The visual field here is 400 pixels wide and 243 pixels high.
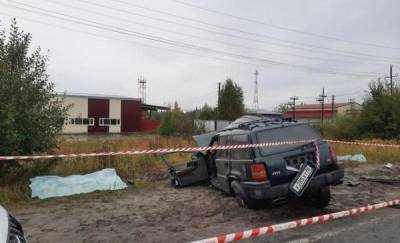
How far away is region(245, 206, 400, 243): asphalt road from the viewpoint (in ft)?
20.1

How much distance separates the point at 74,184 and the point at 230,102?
171 feet

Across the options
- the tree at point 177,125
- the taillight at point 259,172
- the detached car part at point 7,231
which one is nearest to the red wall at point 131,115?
the tree at point 177,125

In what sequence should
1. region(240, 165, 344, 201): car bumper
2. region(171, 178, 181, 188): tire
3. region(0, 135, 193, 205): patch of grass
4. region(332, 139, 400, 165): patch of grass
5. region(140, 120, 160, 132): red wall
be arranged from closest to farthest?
region(240, 165, 344, 201): car bumper
region(0, 135, 193, 205): patch of grass
region(171, 178, 181, 188): tire
region(332, 139, 400, 165): patch of grass
region(140, 120, 160, 132): red wall

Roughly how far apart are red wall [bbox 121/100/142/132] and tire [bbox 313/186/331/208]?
57.8 metres

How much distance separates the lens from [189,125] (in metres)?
42.9

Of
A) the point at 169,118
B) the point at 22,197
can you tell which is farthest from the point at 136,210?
the point at 169,118

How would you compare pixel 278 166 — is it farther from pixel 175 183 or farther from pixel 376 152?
pixel 376 152

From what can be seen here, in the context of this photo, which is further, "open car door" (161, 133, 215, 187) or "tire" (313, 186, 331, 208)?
"open car door" (161, 133, 215, 187)

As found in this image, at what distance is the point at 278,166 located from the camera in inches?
287

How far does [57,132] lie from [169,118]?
38.2 metres

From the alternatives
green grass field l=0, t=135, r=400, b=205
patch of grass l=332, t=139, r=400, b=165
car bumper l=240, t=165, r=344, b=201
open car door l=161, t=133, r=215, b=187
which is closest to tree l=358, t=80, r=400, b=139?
patch of grass l=332, t=139, r=400, b=165

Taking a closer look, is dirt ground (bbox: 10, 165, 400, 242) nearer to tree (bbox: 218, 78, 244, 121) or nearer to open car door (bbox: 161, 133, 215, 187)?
open car door (bbox: 161, 133, 215, 187)

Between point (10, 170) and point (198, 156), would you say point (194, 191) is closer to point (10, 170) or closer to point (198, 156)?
point (198, 156)

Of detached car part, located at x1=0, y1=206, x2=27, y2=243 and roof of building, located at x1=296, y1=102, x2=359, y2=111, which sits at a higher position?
roof of building, located at x1=296, y1=102, x2=359, y2=111
